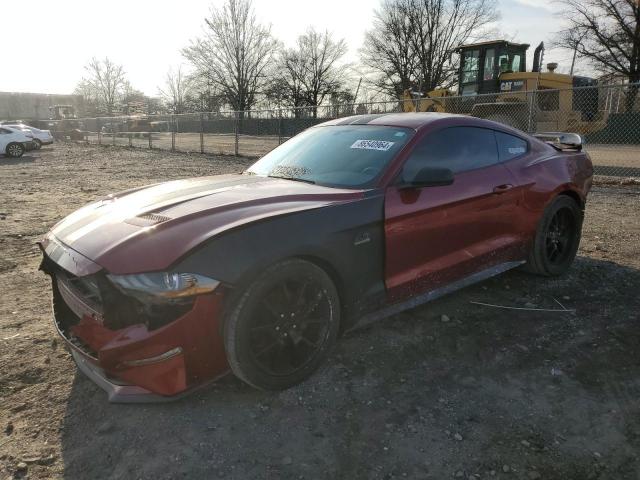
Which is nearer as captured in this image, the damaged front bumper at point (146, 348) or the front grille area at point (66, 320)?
the damaged front bumper at point (146, 348)

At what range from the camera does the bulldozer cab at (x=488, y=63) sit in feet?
57.5

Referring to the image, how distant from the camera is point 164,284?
2.29 m

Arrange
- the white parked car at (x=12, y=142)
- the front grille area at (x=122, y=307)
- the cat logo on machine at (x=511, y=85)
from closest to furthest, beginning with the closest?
the front grille area at (x=122, y=307), the cat logo on machine at (x=511, y=85), the white parked car at (x=12, y=142)

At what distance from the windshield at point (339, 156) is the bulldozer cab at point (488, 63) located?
15.6 meters

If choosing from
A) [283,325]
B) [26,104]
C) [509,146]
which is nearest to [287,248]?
[283,325]

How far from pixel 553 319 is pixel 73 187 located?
34.4 ft

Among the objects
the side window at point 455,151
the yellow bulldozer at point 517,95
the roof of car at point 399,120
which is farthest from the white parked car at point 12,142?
the side window at point 455,151

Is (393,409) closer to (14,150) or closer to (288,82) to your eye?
Result: (14,150)

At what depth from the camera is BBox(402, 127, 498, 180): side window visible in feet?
11.0

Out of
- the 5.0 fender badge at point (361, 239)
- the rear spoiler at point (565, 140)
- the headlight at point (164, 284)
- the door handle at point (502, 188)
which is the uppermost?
the rear spoiler at point (565, 140)

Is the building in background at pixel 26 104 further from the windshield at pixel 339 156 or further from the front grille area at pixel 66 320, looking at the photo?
the front grille area at pixel 66 320

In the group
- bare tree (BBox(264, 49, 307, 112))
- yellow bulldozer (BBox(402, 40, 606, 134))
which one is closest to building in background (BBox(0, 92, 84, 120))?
bare tree (BBox(264, 49, 307, 112))

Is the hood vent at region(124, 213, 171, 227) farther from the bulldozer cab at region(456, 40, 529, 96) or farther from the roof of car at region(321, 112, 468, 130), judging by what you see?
the bulldozer cab at region(456, 40, 529, 96)

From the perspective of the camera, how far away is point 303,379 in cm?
278
